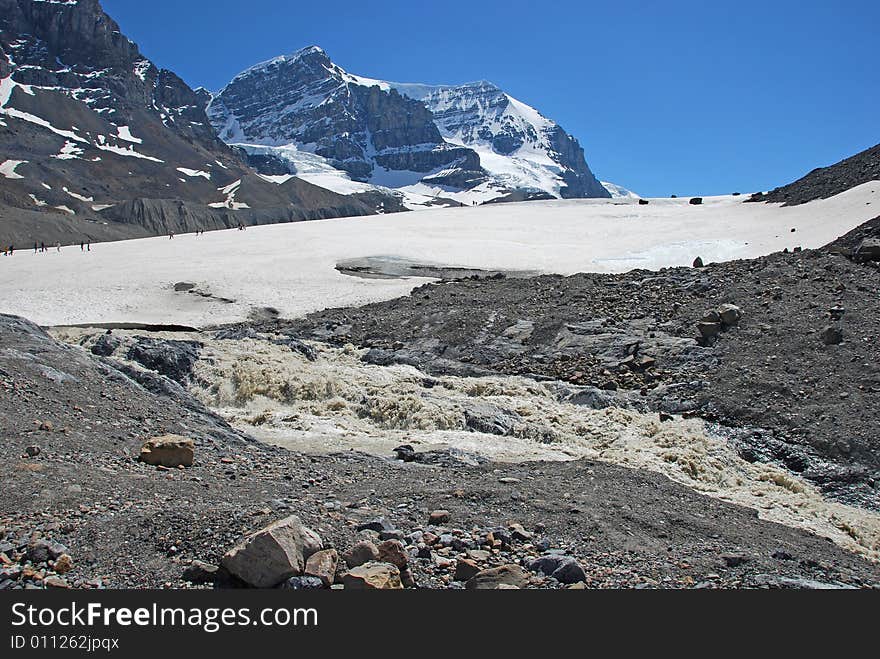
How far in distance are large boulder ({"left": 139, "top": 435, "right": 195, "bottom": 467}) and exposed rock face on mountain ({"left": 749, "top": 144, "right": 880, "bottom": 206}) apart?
138ft

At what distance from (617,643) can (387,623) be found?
1.78 m

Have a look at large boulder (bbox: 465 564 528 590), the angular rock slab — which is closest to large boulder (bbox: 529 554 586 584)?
large boulder (bbox: 465 564 528 590)

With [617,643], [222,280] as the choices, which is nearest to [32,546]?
[617,643]

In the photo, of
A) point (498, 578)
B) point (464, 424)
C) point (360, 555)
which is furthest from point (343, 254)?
point (498, 578)

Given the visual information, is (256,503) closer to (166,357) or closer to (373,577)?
(373,577)

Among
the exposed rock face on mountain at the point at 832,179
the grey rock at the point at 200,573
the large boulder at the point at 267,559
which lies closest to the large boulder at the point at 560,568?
the large boulder at the point at 267,559

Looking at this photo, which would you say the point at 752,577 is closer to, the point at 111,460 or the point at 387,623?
the point at 387,623

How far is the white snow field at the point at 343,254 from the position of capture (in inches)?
1188

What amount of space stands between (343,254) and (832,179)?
102 ft

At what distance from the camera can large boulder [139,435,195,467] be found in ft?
34.3

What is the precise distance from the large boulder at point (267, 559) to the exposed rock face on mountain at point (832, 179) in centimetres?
4388

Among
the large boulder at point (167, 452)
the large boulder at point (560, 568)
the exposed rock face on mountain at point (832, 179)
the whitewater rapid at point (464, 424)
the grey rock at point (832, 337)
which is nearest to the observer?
the large boulder at point (560, 568)

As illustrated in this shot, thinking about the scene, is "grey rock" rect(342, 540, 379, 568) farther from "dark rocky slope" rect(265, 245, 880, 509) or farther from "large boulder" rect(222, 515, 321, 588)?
"dark rocky slope" rect(265, 245, 880, 509)

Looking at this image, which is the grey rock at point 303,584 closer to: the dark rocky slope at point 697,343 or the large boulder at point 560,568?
the large boulder at point 560,568
